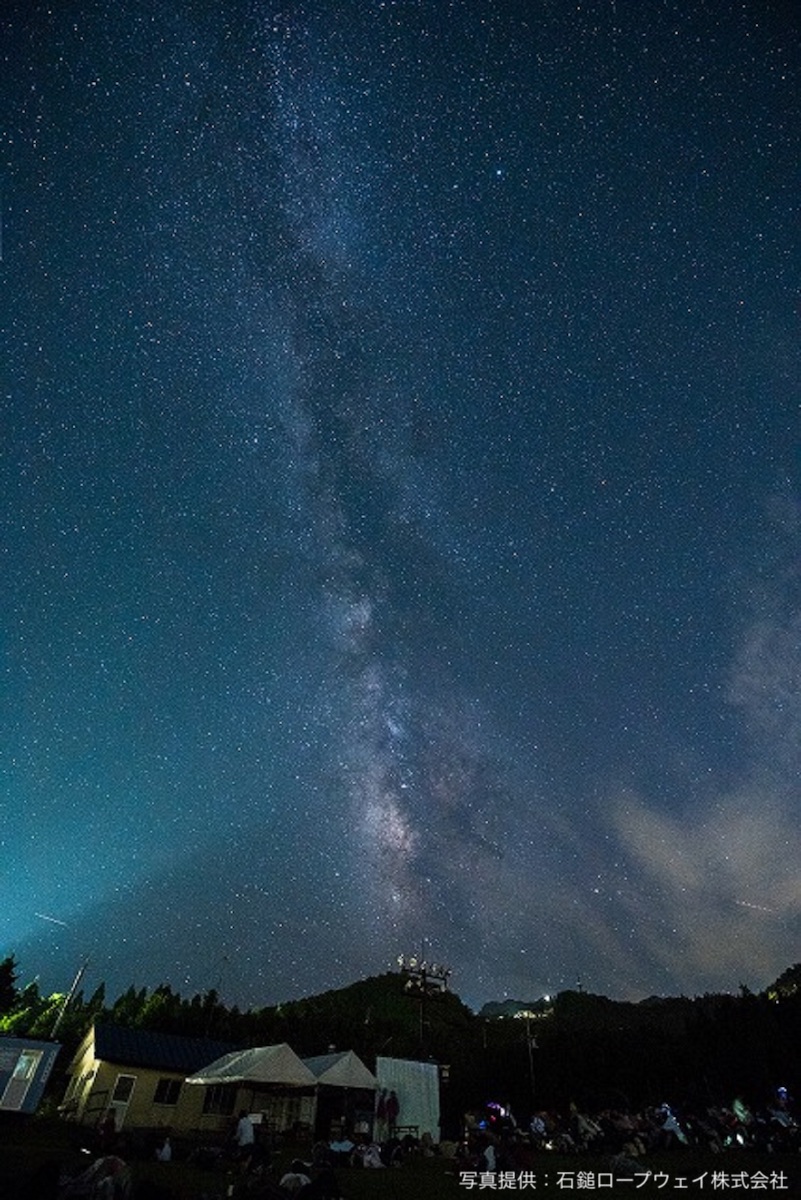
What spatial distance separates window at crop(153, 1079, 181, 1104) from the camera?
108 ft

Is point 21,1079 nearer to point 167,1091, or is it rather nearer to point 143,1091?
point 143,1091

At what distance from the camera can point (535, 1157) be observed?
22047 mm

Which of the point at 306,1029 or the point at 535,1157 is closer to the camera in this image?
the point at 535,1157

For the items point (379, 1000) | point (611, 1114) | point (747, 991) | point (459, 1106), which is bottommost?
point (611, 1114)

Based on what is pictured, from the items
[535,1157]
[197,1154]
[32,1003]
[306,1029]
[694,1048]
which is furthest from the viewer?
[32,1003]

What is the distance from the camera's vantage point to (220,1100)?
3353 cm

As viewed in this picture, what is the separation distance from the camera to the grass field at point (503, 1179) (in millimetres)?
12695

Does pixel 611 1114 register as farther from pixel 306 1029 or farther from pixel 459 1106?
pixel 306 1029

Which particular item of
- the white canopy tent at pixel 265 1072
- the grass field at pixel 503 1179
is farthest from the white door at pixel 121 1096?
the grass field at pixel 503 1179

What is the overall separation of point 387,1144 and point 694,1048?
26.4m

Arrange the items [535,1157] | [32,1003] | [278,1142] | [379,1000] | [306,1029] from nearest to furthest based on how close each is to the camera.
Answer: [535,1157] < [278,1142] < [306,1029] < [32,1003] < [379,1000]

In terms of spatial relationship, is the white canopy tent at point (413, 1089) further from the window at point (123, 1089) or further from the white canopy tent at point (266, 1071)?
the window at point (123, 1089)

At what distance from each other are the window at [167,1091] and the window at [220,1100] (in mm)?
1366

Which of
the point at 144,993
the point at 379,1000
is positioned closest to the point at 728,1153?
the point at 144,993
